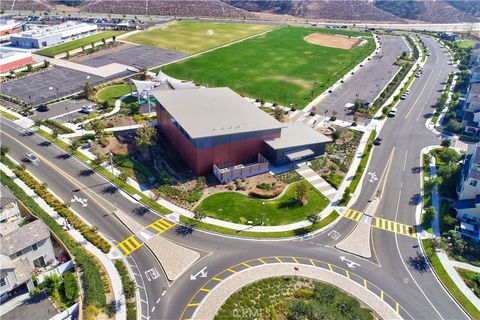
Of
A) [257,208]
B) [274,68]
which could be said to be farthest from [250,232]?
[274,68]

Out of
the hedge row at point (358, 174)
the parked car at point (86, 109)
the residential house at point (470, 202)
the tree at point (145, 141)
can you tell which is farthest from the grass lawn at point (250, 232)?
the parked car at point (86, 109)

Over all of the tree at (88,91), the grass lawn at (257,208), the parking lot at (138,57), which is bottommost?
the grass lawn at (257,208)

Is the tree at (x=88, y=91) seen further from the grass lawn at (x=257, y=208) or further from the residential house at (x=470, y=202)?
the residential house at (x=470, y=202)

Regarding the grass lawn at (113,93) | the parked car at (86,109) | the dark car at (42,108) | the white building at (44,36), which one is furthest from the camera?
the white building at (44,36)

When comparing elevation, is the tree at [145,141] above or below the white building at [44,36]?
below

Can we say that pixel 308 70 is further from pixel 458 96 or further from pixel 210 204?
pixel 210 204

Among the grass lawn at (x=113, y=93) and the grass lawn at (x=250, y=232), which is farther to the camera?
the grass lawn at (x=113, y=93)
